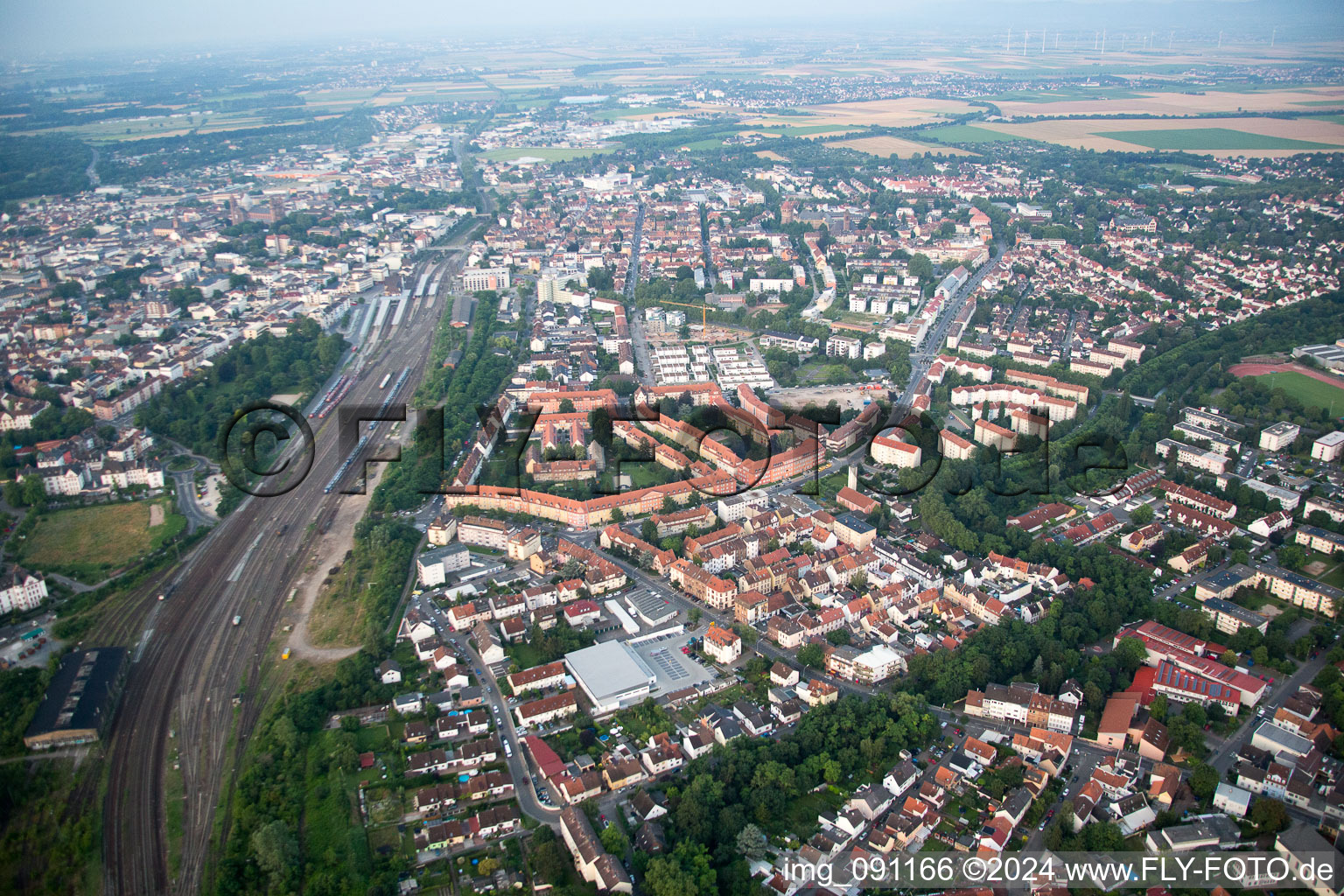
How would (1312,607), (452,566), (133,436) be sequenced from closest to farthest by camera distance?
(1312,607)
(452,566)
(133,436)

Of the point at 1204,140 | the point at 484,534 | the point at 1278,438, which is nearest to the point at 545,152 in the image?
the point at 1204,140

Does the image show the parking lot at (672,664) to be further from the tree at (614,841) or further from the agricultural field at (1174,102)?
the agricultural field at (1174,102)

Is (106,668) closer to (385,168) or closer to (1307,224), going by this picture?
(1307,224)

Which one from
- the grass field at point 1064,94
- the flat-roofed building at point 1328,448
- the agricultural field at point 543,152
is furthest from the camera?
the grass field at point 1064,94

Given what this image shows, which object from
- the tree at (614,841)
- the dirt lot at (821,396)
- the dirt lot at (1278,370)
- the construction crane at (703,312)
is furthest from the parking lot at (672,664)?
the dirt lot at (1278,370)

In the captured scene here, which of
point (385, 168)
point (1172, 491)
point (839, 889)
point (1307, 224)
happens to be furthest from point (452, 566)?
point (385, 168)

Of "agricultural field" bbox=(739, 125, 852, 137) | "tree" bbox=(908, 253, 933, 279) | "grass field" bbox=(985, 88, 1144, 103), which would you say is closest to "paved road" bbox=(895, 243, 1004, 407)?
"tree" bbox=(908, 253, 933, 279)
